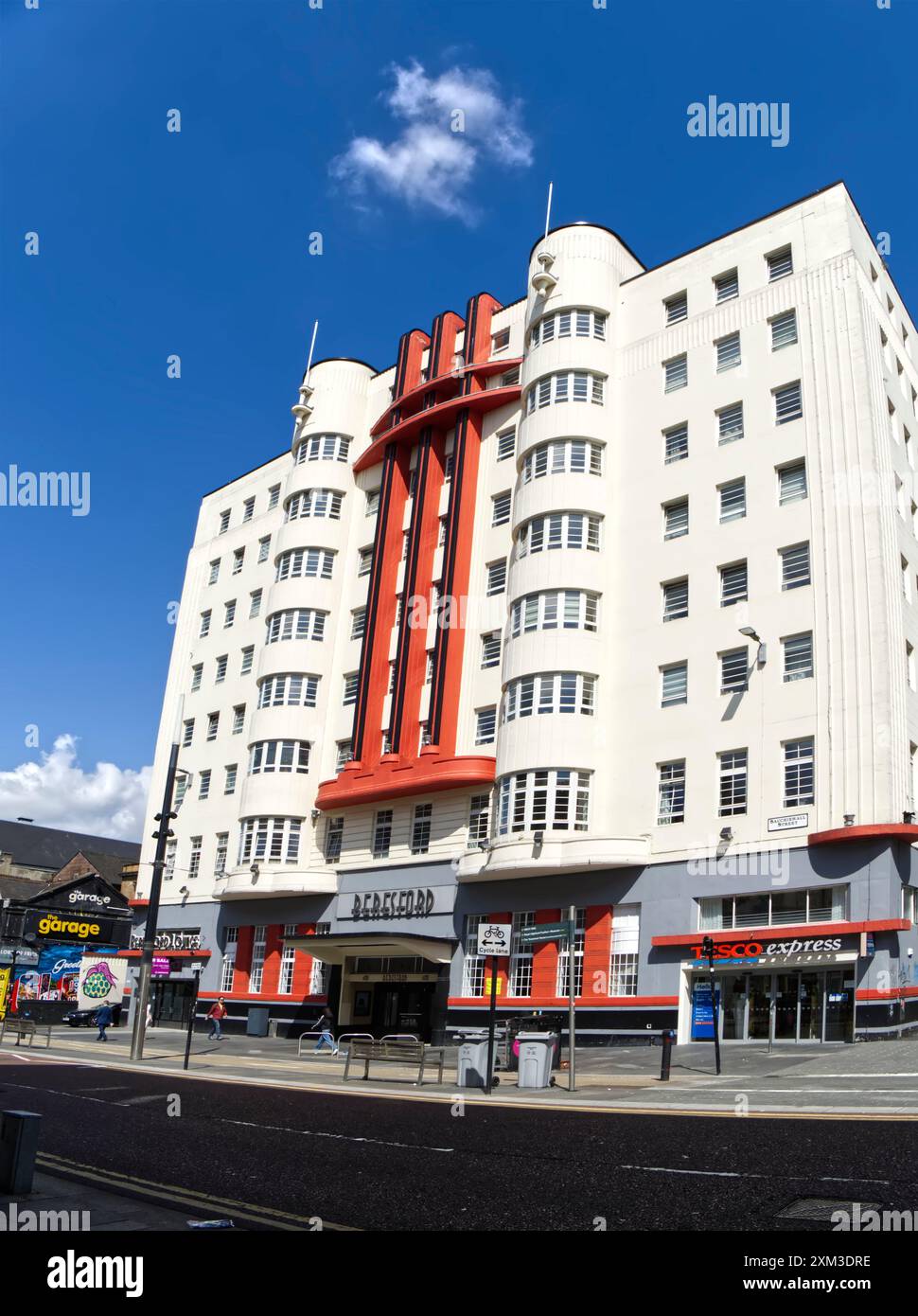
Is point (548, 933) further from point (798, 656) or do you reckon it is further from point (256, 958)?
point (256, 958)

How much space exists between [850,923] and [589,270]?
27.8 metres

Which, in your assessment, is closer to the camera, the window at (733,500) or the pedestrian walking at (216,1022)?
the window at (733,500)

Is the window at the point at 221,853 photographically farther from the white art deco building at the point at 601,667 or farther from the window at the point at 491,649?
the window at the point at 491,649

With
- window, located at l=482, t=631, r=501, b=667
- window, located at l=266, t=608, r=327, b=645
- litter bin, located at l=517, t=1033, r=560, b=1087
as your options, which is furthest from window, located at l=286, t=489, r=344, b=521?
litter bin, located at l=517, t=1033, r=560, b=1087

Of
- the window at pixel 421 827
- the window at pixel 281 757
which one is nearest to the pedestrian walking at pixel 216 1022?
the window at pixel 281 757

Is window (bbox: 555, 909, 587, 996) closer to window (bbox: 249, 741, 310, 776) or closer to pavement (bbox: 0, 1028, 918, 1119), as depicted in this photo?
pavement (bbox: 0, 1028, 918, 1119)

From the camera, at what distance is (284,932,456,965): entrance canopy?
38.6 metres

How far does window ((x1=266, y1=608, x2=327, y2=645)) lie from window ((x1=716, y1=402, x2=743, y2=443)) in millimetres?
20523

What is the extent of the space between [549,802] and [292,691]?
1694 centimetres

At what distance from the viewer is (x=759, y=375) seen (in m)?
38.1

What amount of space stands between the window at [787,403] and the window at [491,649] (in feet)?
43.5

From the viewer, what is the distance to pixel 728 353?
39.7 m

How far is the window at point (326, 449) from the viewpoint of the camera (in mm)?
53125
